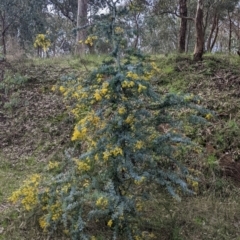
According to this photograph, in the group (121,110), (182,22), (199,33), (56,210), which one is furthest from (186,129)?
(182,22)

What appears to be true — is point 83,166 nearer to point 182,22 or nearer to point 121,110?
point 121,110

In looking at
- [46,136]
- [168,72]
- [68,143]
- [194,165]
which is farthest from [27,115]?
[194,165]

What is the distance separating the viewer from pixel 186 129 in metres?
3.98

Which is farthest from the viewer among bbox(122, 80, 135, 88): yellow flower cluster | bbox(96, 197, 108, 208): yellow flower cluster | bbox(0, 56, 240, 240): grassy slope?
bbox(0, 56, 240, 240): grassy slope

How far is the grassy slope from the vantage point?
3.60 metres

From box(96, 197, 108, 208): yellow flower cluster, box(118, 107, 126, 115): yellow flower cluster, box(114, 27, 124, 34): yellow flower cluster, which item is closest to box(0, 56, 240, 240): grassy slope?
box(96, 197, 108, 208): yellow flower cluster

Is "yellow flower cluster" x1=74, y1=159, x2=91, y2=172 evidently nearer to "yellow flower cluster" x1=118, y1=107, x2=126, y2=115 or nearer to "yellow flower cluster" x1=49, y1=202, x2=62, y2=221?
"yellow flower cluster" x1=49, y1=202, x2=62, y2=221

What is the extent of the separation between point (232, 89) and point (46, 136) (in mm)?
2955

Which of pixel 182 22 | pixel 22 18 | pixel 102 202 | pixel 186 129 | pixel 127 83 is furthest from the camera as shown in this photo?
pixel 22 18

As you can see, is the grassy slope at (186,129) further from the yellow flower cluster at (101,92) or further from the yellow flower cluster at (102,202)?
the yellow flower cluster at (101,92)

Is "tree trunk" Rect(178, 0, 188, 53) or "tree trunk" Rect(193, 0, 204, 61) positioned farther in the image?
"tree trunk" Rect(178, 0, 188, 53)

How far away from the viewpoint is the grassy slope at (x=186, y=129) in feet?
11.8

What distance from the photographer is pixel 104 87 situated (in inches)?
117

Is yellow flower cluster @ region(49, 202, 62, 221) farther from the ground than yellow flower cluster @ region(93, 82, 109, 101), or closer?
closer
